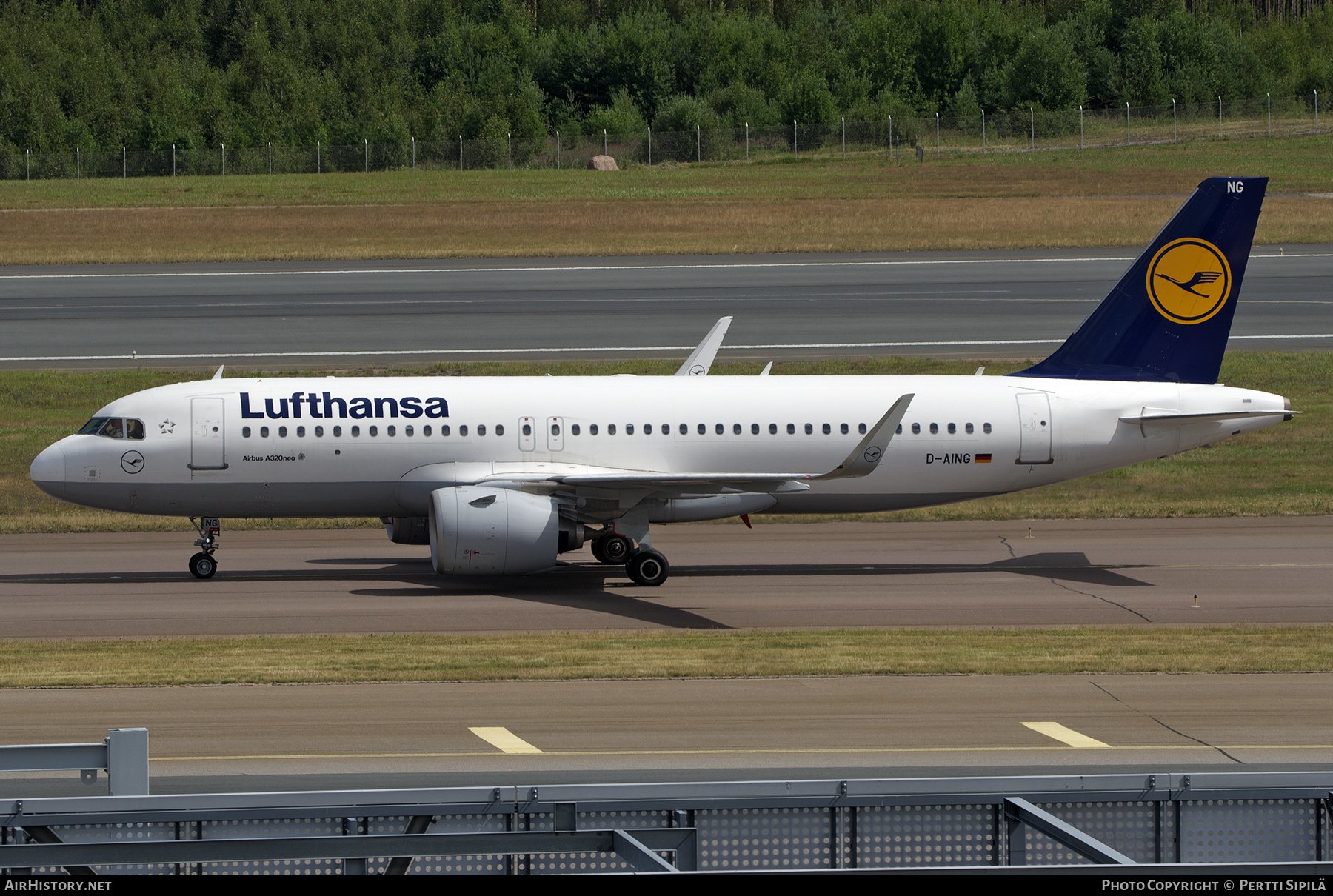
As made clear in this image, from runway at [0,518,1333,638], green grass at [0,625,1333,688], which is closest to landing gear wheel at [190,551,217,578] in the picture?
runway at [0,518,1333,638]

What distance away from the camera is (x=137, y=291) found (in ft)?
221

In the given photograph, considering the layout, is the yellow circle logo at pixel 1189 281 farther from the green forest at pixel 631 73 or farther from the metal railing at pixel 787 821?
the green forest at pixel 631 73

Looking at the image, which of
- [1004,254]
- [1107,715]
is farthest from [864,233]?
[1107,715]

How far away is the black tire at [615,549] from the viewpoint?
30.3m

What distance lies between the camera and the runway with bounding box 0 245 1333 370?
177 ft

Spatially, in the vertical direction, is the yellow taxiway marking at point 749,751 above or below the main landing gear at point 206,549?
below

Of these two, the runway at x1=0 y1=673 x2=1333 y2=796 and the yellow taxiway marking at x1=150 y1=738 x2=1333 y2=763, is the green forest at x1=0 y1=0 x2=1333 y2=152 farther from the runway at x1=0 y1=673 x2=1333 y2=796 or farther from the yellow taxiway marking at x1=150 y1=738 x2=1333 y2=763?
the yellow taxiway marking at x1=150 y1=738 x2=1333 y2=763

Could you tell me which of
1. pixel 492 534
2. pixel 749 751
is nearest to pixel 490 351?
pixel 492 534

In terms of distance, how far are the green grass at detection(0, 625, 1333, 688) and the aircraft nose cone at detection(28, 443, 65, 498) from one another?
6.08 metres

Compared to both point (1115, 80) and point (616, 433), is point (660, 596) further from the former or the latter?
point (1115, 80)

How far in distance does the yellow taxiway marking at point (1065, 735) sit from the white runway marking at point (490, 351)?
114ft

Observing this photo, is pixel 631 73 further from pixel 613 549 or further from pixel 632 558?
pixel 632 558

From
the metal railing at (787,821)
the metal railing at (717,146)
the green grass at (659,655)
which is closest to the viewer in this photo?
the metal railing at (787,821)

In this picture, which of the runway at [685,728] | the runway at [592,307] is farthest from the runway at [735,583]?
the runway at [592,307]
